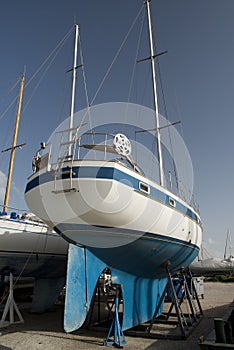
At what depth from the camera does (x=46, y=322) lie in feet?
31.0

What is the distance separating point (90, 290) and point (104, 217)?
1.73 m

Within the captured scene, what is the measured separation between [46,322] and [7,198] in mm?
9750

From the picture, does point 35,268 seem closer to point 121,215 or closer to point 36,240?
point 36,240

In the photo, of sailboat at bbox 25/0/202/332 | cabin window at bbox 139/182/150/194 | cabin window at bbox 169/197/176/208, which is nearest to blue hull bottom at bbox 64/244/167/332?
sailboat at bbox 25/0/202/332

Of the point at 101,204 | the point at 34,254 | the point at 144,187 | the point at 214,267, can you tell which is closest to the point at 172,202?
the point at 144,187

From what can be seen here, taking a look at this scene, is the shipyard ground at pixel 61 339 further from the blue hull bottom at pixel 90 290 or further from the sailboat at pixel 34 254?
the sailboat at pixel 34 254

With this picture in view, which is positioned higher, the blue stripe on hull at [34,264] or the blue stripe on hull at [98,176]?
the blue stripe on hull at [98,176]

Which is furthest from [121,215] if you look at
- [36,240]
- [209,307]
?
[209,307]

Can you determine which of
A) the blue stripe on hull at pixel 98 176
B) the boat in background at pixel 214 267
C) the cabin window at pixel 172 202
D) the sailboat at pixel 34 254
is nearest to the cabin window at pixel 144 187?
the blue stripe on hull at pixel 98 176

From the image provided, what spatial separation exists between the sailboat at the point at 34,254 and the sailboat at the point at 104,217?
13.6ft

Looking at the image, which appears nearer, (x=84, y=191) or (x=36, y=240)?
(x=84, y=191)

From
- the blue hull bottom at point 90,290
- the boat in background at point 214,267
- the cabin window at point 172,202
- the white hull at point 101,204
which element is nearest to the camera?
the blue hull bottom at point 90,290

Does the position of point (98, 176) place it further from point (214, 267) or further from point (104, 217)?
point (214, 267)

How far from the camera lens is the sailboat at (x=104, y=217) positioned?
20.5ft
